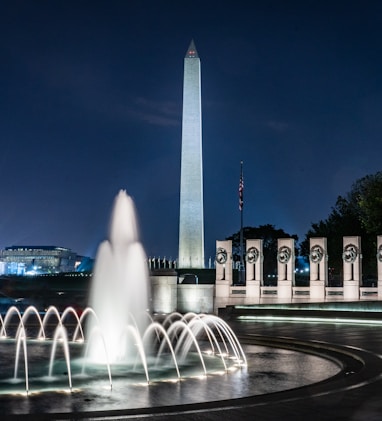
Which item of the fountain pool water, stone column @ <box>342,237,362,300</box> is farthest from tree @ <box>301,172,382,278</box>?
the fountain pool water

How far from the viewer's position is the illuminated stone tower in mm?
65812

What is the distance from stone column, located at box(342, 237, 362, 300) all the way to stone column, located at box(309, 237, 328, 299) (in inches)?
43.5

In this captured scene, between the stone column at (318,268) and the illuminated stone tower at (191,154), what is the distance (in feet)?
100

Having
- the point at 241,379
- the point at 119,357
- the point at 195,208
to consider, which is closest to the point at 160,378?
the point at 241,379

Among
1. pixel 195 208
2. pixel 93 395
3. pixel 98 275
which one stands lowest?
pixel 93 395

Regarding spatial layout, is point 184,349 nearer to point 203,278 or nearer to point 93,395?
point 93,395

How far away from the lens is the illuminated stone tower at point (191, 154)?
65812 millimetres

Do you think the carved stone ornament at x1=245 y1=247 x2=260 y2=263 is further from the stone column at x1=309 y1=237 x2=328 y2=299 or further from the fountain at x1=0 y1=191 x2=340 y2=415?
the fountain at x1=0 y1=191 x2=340 y2=415

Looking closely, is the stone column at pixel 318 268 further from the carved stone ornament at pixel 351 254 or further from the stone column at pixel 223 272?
the stone column at pixel 223 272

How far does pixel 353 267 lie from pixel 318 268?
1.81 meters

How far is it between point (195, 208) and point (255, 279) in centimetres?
2990

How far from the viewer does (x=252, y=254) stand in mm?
38188

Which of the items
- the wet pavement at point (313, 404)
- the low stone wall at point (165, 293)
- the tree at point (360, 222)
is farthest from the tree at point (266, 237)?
the wet pavement at point (313, 404)

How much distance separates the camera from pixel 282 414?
33.0 feet
